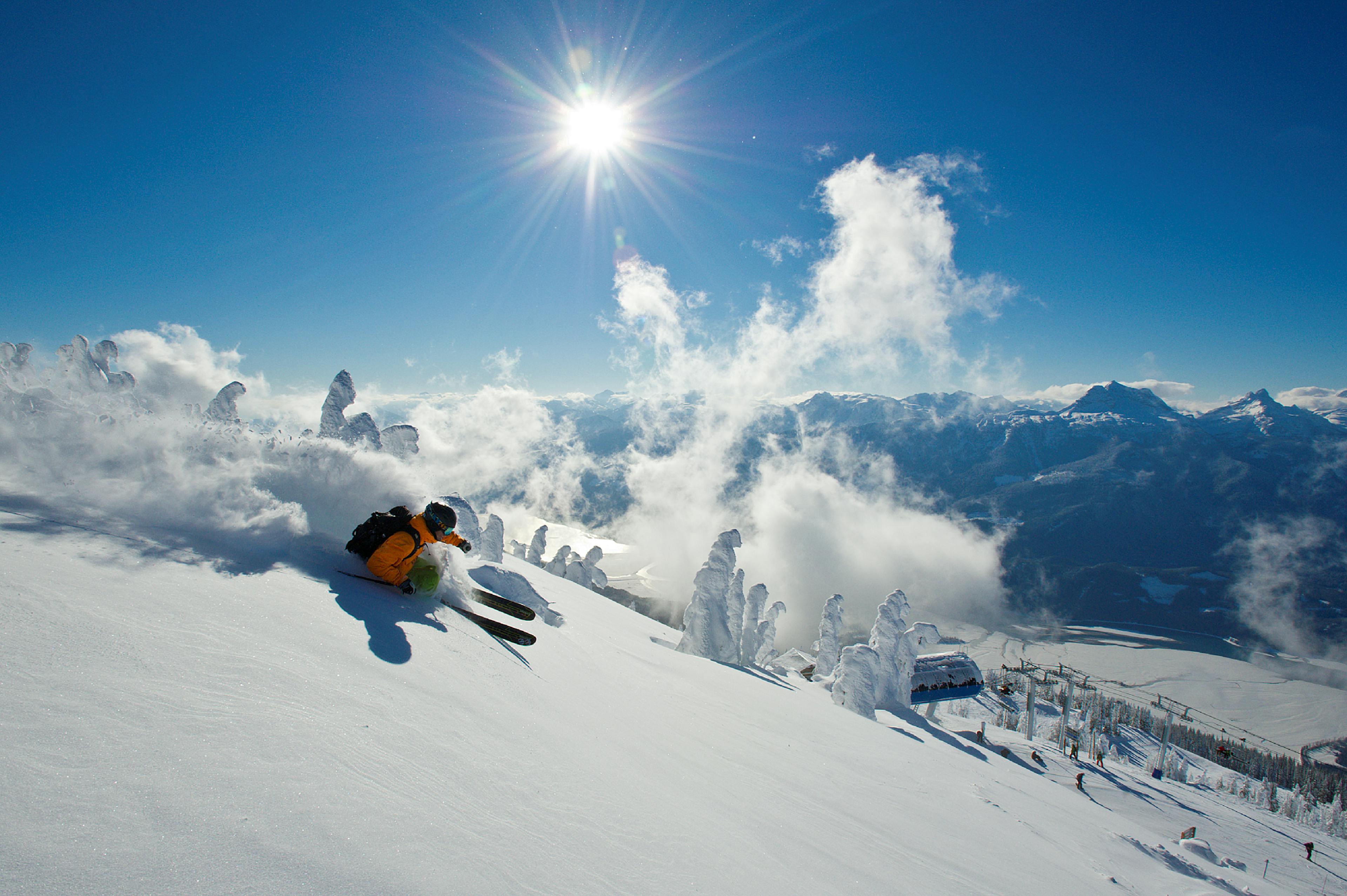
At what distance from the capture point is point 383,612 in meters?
5.75

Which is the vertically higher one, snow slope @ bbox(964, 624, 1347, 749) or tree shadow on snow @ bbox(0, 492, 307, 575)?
snow slope @ bbox(964, 624, 1347, 749)

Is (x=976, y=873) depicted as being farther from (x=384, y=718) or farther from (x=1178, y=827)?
(x=1178, y=827)

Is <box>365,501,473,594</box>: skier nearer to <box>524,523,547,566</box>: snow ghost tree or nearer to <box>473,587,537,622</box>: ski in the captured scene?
<box>473,587,537,622</box>: ski

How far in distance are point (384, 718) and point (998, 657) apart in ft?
648

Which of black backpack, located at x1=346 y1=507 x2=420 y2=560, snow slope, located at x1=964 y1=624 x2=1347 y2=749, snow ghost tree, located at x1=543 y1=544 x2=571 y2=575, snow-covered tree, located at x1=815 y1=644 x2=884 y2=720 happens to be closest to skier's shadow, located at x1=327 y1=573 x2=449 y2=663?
black backpack, located at x1=346 y1=507 x2=420 y2=560

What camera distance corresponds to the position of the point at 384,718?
140 inches

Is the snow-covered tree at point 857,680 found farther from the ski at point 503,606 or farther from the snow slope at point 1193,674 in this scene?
the snow slope at point 1193,674

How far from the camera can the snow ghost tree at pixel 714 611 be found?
23531 millimetres

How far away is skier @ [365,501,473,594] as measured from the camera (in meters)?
6.80

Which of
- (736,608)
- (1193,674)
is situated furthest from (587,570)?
(1193,674)

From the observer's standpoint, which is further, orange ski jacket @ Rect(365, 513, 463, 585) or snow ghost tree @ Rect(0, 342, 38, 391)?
snow ghost tree @ Rect(0, 342, 38, 391)

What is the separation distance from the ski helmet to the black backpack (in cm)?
23

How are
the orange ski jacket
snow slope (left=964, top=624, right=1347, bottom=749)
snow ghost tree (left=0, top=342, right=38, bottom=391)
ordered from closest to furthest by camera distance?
the orange ski jacket < snow ghost tree (left=0, top=342, right=38, bottom=391) < snow slope (left=964, top=624, right=1347, bottom=749)

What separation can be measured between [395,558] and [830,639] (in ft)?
135
